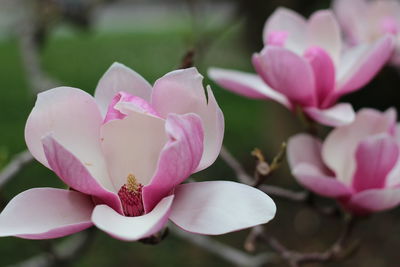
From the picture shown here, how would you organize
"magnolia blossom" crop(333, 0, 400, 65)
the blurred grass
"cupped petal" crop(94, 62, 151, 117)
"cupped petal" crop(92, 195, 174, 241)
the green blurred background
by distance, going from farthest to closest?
the blurred grass → the green blurred background → "magnolia blossom" crop(333, 0, 400, 65) → "cupped petal" crop(94, 62, 151, 117) → "cupped petal" crop(92, 195, 174, 241)

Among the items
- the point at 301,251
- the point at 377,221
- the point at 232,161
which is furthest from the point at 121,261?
the point at 232,161

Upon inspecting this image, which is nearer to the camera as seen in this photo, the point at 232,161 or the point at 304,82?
the point at 304,82

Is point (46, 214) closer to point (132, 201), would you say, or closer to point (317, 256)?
point (132, 201)

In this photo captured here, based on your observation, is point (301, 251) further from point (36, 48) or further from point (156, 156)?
point (156, 156)

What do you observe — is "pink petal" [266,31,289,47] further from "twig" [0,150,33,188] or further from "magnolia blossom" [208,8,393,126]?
"twig" [0,150,33,188]

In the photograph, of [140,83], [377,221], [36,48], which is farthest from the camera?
[377,221]

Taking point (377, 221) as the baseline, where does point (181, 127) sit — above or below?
above

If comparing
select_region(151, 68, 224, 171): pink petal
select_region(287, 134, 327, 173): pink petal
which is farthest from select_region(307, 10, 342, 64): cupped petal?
select_region(151, 68, 224, 171): pink petal

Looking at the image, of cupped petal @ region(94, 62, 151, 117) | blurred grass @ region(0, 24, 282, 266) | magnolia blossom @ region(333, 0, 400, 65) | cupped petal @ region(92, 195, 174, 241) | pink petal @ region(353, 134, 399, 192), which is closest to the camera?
cupped petal @ region(92, 195, 174, 241)
